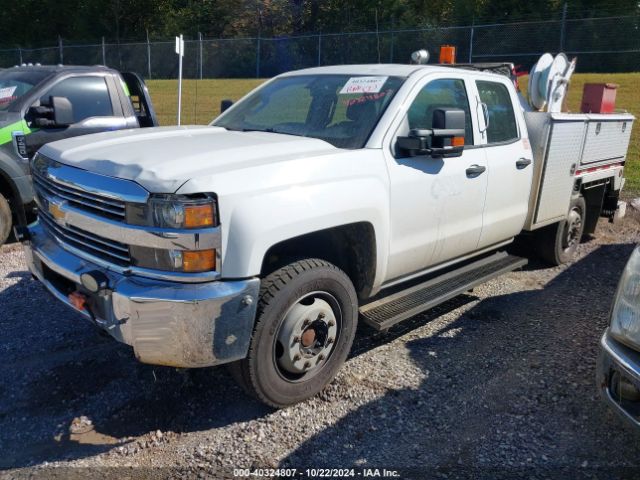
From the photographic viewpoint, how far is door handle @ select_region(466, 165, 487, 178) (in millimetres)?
4270

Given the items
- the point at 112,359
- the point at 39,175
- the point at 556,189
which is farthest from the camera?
the point at 556,189

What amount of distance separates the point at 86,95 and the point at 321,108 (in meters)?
3.69

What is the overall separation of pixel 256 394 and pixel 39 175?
6.46 feet

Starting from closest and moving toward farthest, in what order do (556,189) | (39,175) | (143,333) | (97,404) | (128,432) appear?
(143,333), (128,432), (97,404), (39,175), (556,189)

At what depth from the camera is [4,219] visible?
6172 millimetres

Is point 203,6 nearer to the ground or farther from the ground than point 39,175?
farther from the ground

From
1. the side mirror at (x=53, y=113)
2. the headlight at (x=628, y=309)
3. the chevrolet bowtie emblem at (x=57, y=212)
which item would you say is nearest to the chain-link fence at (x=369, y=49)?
the side mirror at (x=53, y=113)

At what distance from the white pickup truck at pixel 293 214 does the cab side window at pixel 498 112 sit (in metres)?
0.02

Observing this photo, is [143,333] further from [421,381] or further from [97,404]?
[421,381]

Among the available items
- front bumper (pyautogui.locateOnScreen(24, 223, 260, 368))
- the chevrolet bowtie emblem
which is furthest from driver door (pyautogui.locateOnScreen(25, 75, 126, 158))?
front bumper (pyautogui.locateOnScreen(24, 223, 260, 368))

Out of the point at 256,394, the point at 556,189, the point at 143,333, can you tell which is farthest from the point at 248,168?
the point at 556,189

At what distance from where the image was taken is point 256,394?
327 centimetres

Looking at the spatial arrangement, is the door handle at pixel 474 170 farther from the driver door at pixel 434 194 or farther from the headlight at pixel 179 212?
the headlight at pixel 179 212

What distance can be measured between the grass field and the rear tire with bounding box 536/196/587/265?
3536mm
